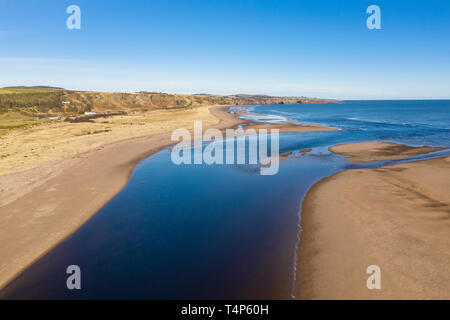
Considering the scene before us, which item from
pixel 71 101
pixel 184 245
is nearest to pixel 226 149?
pixel 184 245

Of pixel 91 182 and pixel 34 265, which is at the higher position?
pixel 91 182

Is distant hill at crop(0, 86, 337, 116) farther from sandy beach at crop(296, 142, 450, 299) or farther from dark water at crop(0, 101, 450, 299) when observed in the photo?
sandy beach at crop(296, 142, 450, 299)

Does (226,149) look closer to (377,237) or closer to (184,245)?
(184,245)

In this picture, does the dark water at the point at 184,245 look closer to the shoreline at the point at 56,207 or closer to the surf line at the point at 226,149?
the shoreline at the point at 56,207

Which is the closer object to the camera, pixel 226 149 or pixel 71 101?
pixel 226 149

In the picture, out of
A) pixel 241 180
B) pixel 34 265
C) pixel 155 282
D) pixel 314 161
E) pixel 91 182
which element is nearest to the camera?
pixel 155 282

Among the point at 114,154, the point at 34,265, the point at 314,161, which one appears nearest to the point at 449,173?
the point at 314,161

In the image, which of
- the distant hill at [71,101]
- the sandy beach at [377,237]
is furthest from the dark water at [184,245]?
the distant hill at [71,101]
